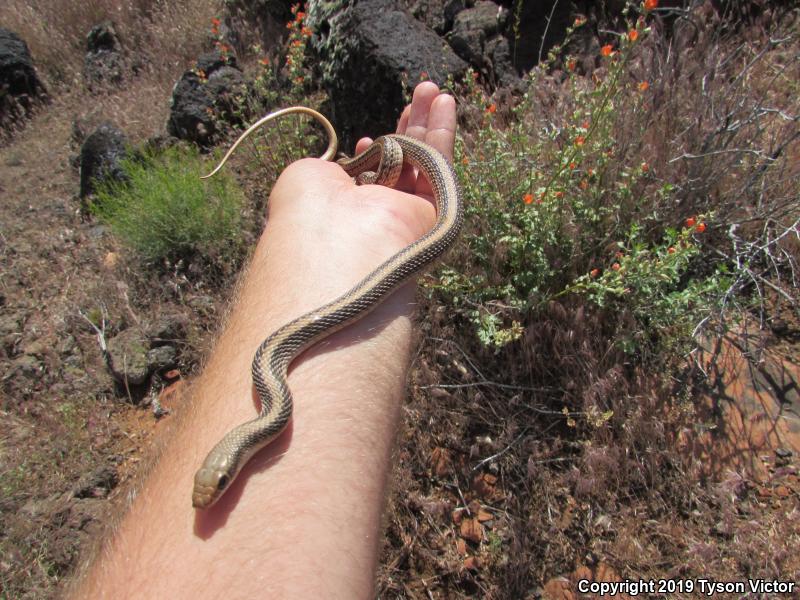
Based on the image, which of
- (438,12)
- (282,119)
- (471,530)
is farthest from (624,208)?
(438,12)

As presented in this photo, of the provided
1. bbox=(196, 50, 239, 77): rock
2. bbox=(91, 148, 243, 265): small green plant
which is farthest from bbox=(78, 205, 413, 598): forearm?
bbox=(196, 50, 239, 77): rock

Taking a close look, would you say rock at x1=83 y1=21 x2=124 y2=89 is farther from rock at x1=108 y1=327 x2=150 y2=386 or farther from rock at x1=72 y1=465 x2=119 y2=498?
rock at x1=72 y1=465 x2=119 y2=498

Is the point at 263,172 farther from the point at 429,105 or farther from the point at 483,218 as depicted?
the point at 483,218

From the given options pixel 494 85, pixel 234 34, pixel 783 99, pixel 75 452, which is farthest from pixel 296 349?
pixel 234 34

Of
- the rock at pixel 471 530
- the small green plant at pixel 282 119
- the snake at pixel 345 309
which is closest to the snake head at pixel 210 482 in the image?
the snake at pixel 345 309

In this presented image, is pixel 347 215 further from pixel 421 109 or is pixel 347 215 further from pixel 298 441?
pixel 298 441

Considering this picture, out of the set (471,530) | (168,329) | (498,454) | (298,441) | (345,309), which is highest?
(345,309)

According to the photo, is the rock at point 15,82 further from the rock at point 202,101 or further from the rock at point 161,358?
the rock at point 161,358
